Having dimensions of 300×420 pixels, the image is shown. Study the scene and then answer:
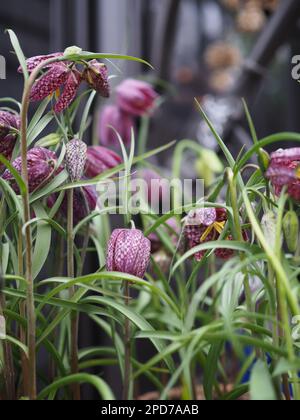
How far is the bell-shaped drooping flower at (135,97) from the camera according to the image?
45.3 inches

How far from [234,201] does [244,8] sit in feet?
5.22

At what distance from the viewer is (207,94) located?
210cm

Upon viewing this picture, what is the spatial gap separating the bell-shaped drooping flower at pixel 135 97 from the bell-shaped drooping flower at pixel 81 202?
0.44 meters

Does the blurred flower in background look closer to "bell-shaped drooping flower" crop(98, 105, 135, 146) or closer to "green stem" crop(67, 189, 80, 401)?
"bell-shaped drooping flower" crop(98, 105, 135, 146)

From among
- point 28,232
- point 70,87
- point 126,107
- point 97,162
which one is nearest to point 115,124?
point 126,107

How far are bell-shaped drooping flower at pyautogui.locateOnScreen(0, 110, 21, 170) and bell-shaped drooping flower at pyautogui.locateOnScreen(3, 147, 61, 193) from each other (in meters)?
0.02

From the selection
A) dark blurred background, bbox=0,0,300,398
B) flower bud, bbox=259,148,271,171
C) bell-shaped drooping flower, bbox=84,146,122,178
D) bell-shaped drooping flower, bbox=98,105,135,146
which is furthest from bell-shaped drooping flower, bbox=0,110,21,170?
bell-shaped drooping flower, bbox=98,105,135,146

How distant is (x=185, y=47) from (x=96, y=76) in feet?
5.15

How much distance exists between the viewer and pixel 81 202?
2.44 feet

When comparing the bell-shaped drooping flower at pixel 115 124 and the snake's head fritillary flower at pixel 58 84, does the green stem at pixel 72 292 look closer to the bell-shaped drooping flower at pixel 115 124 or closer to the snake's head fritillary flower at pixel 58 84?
the snake's head fritillary flower at pixel 58 84

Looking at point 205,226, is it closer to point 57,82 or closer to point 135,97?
point 57,82

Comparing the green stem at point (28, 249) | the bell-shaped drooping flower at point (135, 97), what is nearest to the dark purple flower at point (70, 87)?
the green stem at point (28, 249)
